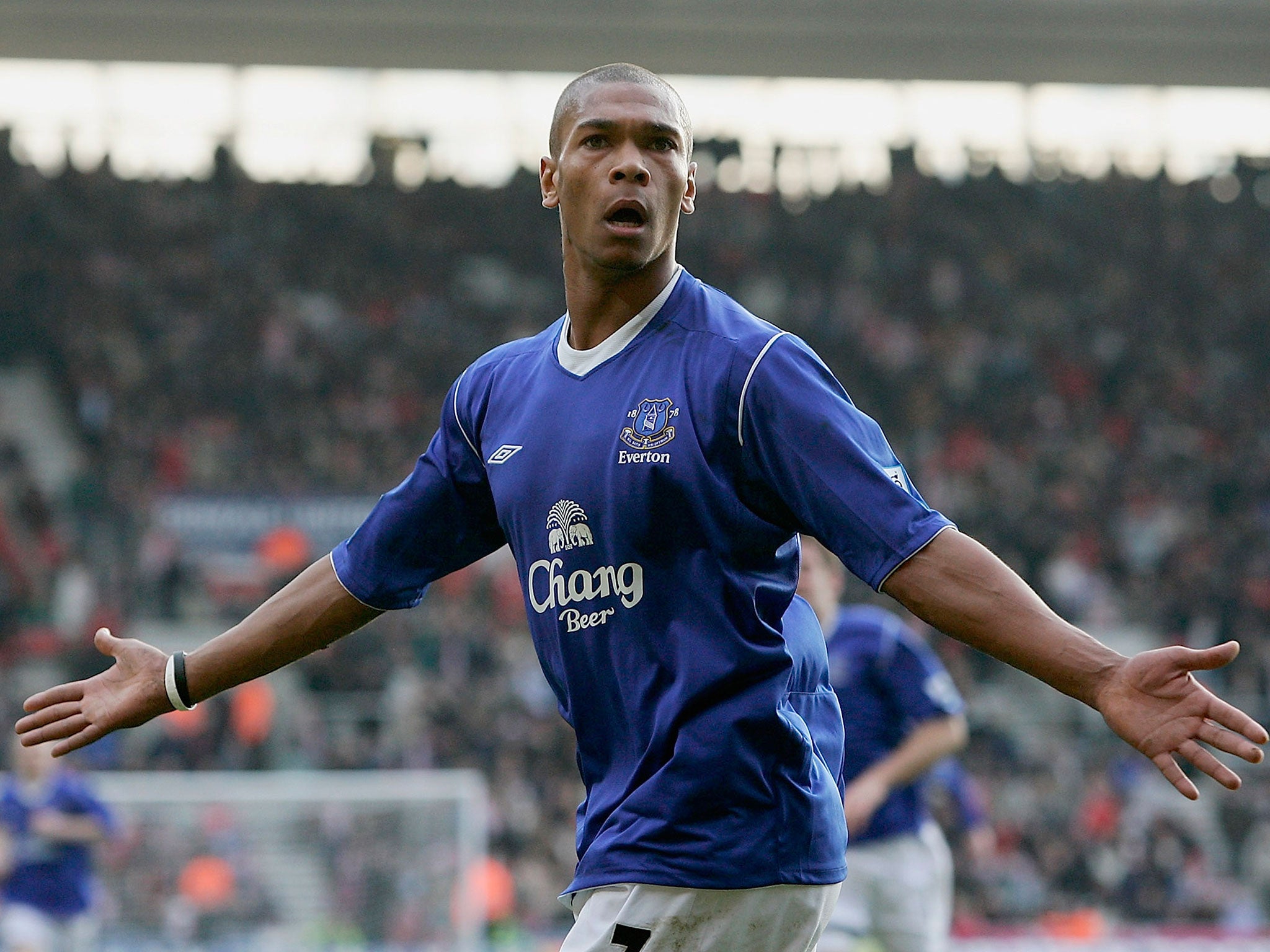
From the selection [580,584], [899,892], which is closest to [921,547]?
[580,584]

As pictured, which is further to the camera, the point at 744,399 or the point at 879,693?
the point at 879,693

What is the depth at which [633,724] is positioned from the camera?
2838 mm

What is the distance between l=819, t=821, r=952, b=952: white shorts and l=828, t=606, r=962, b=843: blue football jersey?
0.08 meters

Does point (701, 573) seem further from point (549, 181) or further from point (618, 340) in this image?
point (549, 181)

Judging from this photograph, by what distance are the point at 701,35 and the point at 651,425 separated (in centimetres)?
2066

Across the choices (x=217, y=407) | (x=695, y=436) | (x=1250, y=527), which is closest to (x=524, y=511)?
(x=695, y=436)

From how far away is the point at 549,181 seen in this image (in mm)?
3176

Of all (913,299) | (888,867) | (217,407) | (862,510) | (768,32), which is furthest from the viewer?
(913,299)

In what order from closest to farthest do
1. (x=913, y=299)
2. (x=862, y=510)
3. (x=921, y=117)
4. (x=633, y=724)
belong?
1. (x=862, y=510)
2. (x=633, y=724)
3. (x=913, y=299)
4. (x=921, y=117)

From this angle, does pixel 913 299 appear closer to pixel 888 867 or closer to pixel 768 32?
pixel 768 32

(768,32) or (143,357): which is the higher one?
Answer: (768,32)

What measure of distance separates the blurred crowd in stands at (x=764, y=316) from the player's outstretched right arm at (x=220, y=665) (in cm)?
1104

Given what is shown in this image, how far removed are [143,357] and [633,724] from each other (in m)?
20.1

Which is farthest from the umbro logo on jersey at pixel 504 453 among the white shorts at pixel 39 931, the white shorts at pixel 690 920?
the white shorts at pixel 39 931
